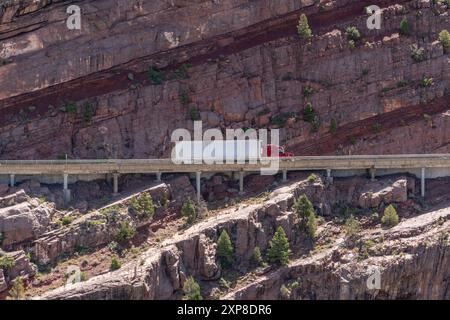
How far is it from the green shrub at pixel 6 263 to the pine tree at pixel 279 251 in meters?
16.5

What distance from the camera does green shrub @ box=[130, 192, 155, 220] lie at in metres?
101

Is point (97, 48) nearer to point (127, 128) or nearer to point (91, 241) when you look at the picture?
point (127, 128)

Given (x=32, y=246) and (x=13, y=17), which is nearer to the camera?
(x=32, y=246)

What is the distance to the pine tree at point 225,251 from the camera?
9888 cm

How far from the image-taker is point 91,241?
98.9 meters

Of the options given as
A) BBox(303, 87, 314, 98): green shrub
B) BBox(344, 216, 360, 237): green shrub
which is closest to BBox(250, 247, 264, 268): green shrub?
BBox(344, 216, 360, 237): green shrub

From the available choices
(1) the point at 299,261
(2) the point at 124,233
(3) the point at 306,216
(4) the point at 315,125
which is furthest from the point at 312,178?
(2) the point at 124,233

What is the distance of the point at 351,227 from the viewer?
103 metres

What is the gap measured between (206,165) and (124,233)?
8820mm

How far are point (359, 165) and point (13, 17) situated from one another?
25974 mm

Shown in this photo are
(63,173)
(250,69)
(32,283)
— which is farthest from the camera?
(250,69)

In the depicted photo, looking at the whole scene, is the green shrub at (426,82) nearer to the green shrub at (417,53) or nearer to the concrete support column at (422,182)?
the green shrub at (417,53)

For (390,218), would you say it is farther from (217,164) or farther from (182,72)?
(182,72)

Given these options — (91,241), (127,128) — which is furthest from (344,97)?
(91,241)
